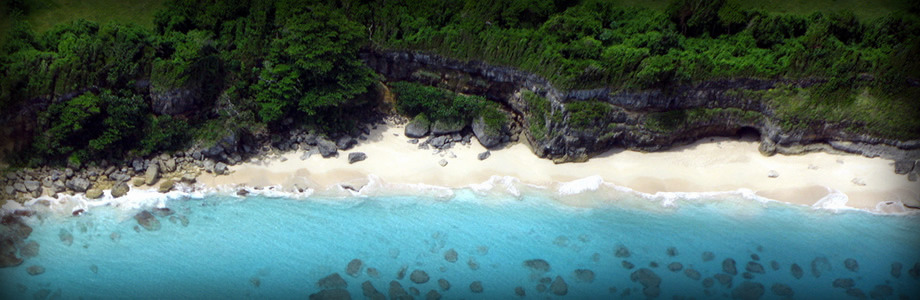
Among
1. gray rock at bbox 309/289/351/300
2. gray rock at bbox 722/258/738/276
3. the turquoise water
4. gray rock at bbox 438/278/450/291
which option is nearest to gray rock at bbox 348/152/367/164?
the turquoise water

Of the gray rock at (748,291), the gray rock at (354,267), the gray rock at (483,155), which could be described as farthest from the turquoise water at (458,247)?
the gray rock at (483,155)

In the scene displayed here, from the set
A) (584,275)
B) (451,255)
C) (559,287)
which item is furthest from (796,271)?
(451,255)

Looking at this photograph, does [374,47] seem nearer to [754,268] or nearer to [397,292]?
[397,292]

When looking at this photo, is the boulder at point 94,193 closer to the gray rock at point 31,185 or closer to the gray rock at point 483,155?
the gray rock at point 31,185

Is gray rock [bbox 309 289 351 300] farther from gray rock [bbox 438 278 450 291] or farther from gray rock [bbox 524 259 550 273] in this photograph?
gray rock [bbox 524 259 550 273]

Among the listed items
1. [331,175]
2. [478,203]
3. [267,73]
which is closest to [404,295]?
[478,203]

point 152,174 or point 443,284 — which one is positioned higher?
point 152,174
